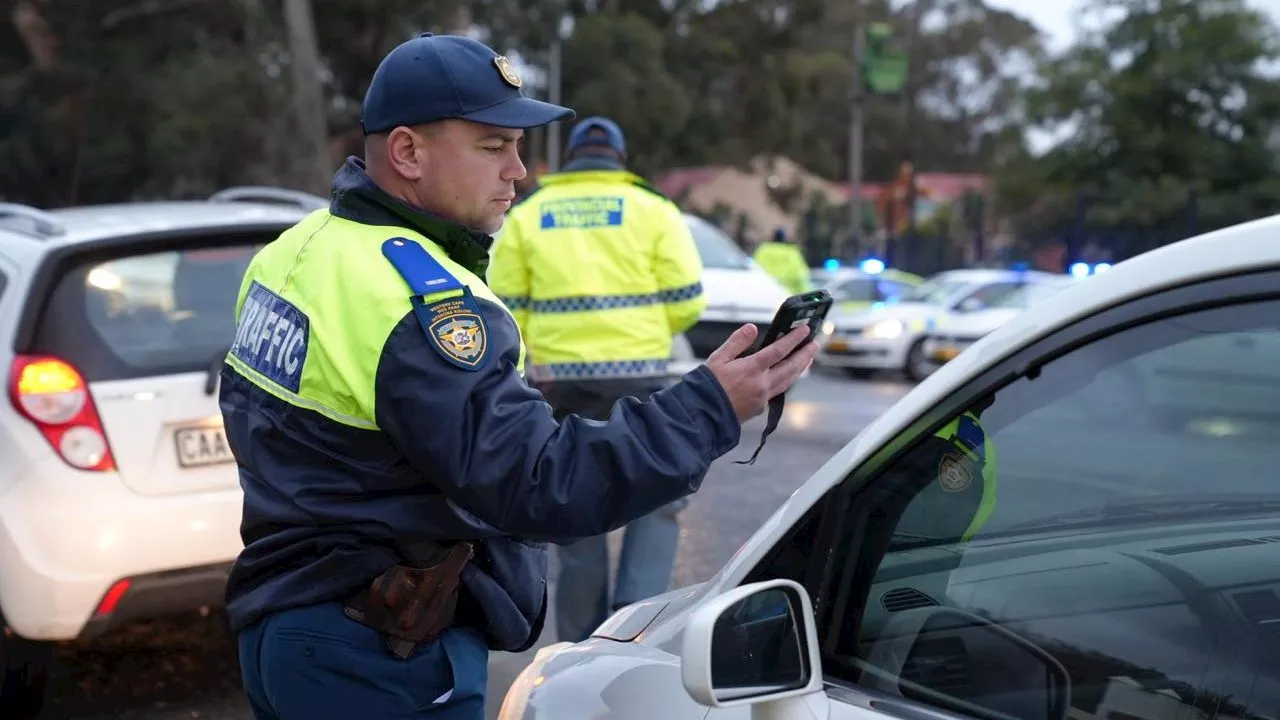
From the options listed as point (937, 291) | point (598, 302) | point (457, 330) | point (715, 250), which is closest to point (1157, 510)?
point (457, 330)

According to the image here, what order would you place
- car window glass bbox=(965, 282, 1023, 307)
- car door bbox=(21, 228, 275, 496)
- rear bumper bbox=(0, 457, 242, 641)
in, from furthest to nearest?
car window glass bbox=(965, 282, 1023, 307)
car door bbox=(21, 228, 275, 496)
rear bumper bbox=(0, 457, 242, 641)

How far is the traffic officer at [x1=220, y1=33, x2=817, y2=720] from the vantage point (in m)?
2.01

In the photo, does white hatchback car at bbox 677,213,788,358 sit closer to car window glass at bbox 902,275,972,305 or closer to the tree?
car window glass at bbox 902,275,972,305

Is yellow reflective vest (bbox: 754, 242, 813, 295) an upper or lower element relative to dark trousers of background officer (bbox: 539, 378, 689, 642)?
upper

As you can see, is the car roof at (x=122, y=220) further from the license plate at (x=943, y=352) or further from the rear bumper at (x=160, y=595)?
the license plate at (x=943, y=352)

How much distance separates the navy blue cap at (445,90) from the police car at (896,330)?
1555cm

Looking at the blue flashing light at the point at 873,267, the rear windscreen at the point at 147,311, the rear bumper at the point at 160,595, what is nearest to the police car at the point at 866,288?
the blue flashing light at the point at 873,267

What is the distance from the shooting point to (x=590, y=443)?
2031 mm

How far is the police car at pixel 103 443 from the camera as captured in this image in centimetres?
430

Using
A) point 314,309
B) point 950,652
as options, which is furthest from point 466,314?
point 950,652

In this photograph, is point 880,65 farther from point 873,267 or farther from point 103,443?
point 103,443

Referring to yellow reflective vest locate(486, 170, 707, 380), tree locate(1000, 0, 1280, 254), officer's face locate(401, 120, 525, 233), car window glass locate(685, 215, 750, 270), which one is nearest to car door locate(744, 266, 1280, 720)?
officer's face locate(401, 120, 525, 233)

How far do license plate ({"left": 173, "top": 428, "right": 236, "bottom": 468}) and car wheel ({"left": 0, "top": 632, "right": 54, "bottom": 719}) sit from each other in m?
0.72

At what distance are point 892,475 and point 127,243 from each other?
10.8 feet
